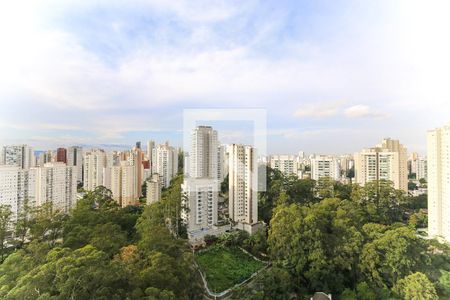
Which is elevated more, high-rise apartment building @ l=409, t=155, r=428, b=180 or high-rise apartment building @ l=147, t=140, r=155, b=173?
high-rise apartment building @ l=147, t=140, r=155, b=173

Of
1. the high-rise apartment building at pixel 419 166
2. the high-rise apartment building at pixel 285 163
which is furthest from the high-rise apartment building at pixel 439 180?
the high-rise apartment building at pixel 285 163

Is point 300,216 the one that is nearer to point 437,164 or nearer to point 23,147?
point 437,164

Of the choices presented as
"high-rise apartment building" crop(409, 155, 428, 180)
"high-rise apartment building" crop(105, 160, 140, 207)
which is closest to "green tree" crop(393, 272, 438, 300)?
"high-rise apartment building" crop(409, 155, 428, 180)

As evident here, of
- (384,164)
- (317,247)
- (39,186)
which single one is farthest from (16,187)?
(384,164)

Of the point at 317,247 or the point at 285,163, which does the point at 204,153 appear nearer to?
the point at 285,163

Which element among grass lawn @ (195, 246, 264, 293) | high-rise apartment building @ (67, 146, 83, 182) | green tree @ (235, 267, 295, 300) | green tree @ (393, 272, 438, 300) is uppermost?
high-rise apartment building @ (67, 146, 83, 182)

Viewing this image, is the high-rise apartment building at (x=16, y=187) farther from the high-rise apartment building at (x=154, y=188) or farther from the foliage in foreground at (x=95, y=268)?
the high-rise apartment building at (x=154, y=188)

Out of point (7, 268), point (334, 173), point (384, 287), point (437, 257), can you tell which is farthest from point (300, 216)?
point (7, 268)

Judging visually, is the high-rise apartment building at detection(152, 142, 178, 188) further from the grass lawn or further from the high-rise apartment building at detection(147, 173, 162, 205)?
the grass lawn
